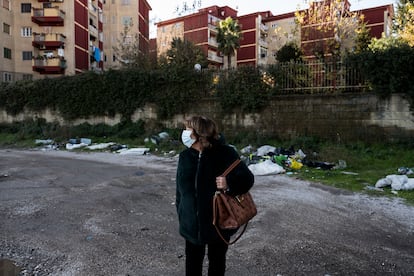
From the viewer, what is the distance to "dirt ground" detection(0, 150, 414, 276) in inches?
134

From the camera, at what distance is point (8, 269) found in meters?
3.26

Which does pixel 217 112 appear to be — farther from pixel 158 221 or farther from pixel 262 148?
pixel 158 221

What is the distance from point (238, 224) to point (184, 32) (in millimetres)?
49867

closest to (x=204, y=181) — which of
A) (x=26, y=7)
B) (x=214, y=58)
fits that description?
(x=26, y=7)

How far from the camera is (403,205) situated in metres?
5.77

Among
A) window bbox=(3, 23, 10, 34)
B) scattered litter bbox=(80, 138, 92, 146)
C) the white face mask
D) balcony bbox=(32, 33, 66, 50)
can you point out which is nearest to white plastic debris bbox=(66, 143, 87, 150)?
scattered litter bbox=(80, 138, 92, 146)

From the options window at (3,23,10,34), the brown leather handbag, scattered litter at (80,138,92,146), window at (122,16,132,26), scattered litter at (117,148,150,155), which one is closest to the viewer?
the brown leather handbag

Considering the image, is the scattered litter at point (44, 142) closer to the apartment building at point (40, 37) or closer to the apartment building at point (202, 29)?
the apartment building at point (40, 37)

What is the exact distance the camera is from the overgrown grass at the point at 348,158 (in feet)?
24.6

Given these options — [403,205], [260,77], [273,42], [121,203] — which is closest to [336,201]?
[403,205]

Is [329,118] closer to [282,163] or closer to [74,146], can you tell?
[282,163]

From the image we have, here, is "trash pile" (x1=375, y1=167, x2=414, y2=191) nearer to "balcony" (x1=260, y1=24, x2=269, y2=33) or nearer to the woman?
the woman

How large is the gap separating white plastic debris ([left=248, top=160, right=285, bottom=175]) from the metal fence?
498 cm

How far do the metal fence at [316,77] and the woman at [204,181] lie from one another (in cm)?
1073
